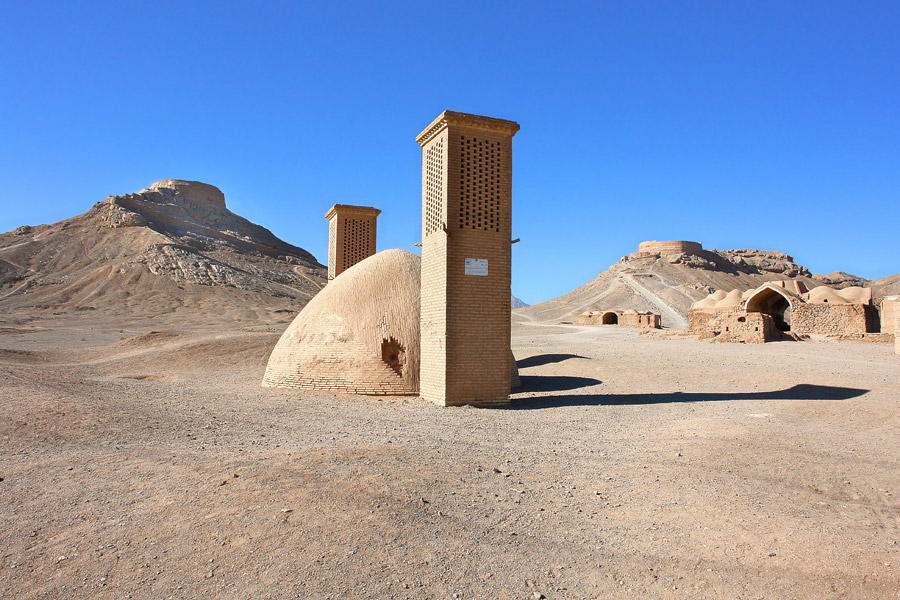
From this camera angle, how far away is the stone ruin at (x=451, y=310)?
32.5 feet

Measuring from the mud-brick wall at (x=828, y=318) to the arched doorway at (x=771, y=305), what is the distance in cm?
293

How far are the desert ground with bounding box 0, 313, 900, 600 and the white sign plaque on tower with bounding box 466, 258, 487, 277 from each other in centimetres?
225

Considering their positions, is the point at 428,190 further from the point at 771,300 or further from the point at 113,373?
the point at 771,300

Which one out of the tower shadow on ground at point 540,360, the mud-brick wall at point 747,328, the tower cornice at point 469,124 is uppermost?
the tower cornice at point 469,124

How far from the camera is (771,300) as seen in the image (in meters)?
34.2

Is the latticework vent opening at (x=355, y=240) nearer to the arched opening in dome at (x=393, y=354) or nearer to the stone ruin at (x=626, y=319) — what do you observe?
the arched opening in dome at (x=393, y=354)

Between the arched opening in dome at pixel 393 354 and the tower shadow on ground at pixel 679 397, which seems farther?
the arched opening in dome at pixel 393 354

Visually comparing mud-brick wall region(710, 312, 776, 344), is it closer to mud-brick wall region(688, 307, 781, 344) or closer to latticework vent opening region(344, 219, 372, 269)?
mud-brick wall region(688, 307, 781, 344)

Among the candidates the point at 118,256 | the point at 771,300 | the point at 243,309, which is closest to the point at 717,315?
the point at 771,300

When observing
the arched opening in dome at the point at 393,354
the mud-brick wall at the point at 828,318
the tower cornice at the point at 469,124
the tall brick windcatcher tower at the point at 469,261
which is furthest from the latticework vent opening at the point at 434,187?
the mud-brick wall at the point at 828,318

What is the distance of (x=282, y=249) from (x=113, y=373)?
199 feet

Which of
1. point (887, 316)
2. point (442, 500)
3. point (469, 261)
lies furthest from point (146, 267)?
point (442, 500)

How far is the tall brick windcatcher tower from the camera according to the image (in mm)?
9883

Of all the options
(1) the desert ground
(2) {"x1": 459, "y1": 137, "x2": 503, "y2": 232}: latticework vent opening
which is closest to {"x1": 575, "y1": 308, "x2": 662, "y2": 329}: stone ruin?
(2) {"x1": 459, "y1": 137, "x2": 503, "y2": 232}: latticework vent opening
